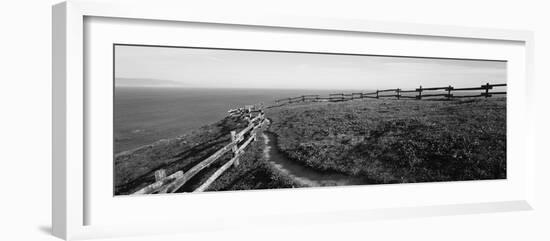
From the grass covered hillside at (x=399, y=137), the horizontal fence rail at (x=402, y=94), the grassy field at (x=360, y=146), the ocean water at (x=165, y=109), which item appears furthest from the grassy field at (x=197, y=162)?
the horizontal fence rail at (x=402, y=94)

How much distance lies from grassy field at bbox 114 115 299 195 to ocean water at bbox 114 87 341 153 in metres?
0.15

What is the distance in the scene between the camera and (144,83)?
9711 mm

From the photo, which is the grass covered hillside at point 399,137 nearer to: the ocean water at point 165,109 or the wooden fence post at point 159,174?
the ocean water at point 165,109

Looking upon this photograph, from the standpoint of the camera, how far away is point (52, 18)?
932 cm

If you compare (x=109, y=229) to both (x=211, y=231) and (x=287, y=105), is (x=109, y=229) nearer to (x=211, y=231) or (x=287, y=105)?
(x=211, y=231)

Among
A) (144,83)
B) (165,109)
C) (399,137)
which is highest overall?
(144,83)

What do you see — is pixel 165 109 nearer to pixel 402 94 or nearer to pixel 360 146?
pixel 360 146

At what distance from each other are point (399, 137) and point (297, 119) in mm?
2011

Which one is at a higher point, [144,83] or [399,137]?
[144,83]

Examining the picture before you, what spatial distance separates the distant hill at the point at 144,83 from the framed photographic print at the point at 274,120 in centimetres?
2

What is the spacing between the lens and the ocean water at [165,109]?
9.53 meters

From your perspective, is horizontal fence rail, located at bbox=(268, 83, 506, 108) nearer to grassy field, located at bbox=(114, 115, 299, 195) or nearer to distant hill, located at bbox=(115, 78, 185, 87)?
grassy field, located at bbox=(114, 115, 299, 195)

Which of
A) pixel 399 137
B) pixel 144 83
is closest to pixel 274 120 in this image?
pixel 399 137

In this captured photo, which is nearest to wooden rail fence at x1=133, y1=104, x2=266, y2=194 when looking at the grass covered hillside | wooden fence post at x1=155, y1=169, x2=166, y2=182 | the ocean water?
wooden fence post at x1=155, y1=169, x2=166, y2=182
